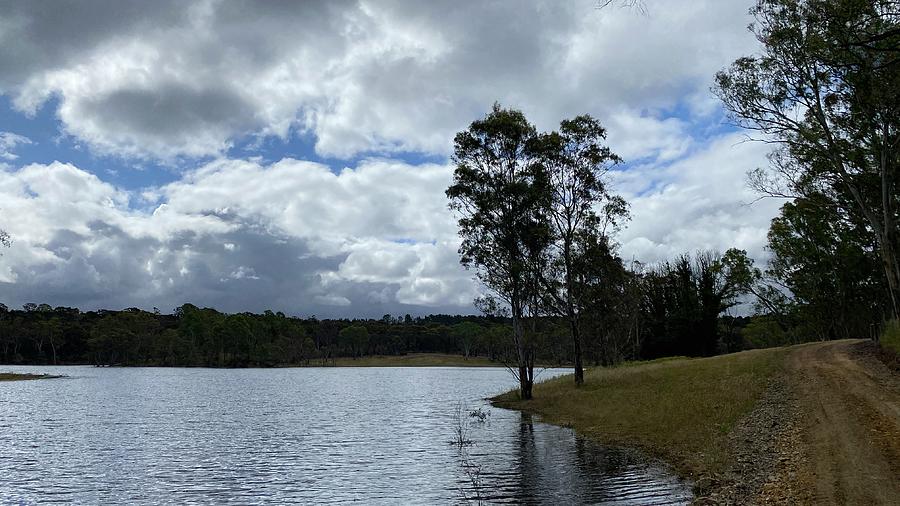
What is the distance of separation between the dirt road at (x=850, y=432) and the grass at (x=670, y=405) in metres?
2.94

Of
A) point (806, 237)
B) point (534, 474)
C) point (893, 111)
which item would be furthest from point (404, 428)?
point (806, 237)

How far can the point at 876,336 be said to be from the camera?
1939 inches

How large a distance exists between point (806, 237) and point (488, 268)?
58.1m

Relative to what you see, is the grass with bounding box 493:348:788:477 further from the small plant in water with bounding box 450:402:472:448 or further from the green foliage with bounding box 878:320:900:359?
the green foliage with bounding box 878:320:900:359

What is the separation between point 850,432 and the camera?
67.7 feet

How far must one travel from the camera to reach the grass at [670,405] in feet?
86.7

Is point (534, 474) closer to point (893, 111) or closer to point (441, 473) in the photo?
point (441, 473)

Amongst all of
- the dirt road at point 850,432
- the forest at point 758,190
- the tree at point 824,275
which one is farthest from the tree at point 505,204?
the tree at point 824,275

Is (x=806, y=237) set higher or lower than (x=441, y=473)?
higher

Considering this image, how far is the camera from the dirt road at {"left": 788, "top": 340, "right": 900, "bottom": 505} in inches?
584

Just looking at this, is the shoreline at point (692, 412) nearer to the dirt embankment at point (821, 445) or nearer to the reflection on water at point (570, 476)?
the dirt embankment at point (821, 445)

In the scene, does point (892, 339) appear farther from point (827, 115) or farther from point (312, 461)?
point (312, 461)

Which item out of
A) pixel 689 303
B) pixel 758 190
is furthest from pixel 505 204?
pixel 689 303

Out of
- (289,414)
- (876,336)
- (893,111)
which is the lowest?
(289,414)
